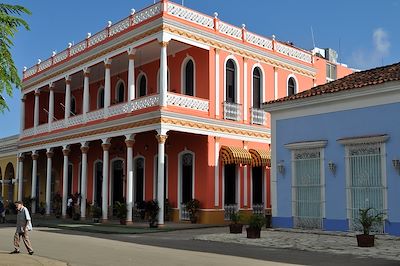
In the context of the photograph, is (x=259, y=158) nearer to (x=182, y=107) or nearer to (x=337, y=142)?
(x=182, y=107)

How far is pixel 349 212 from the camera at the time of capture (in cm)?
1730

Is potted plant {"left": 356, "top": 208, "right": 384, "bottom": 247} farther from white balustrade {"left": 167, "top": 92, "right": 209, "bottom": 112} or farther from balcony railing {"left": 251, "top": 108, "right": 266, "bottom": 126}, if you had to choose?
balcony railing {"left": 251, "top": 108, "right": 266, "bottom": 126}

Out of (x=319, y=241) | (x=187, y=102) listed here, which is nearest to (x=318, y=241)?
(x=319, y=241)

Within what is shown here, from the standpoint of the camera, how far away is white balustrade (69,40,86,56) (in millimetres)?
28516

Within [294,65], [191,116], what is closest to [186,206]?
[191,116]

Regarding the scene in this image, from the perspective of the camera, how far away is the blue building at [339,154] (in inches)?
646

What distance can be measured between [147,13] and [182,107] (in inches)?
178

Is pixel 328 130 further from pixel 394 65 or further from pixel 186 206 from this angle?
pixel 186 206

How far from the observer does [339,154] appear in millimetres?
17750

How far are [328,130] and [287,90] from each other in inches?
430

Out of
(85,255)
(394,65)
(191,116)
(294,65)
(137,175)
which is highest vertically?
(294,65)

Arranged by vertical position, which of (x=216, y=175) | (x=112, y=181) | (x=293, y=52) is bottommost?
(x=112, y=181)

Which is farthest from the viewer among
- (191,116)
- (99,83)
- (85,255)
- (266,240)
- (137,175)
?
(99,83)

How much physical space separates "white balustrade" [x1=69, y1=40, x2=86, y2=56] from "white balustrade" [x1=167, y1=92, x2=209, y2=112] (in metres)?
7.96
